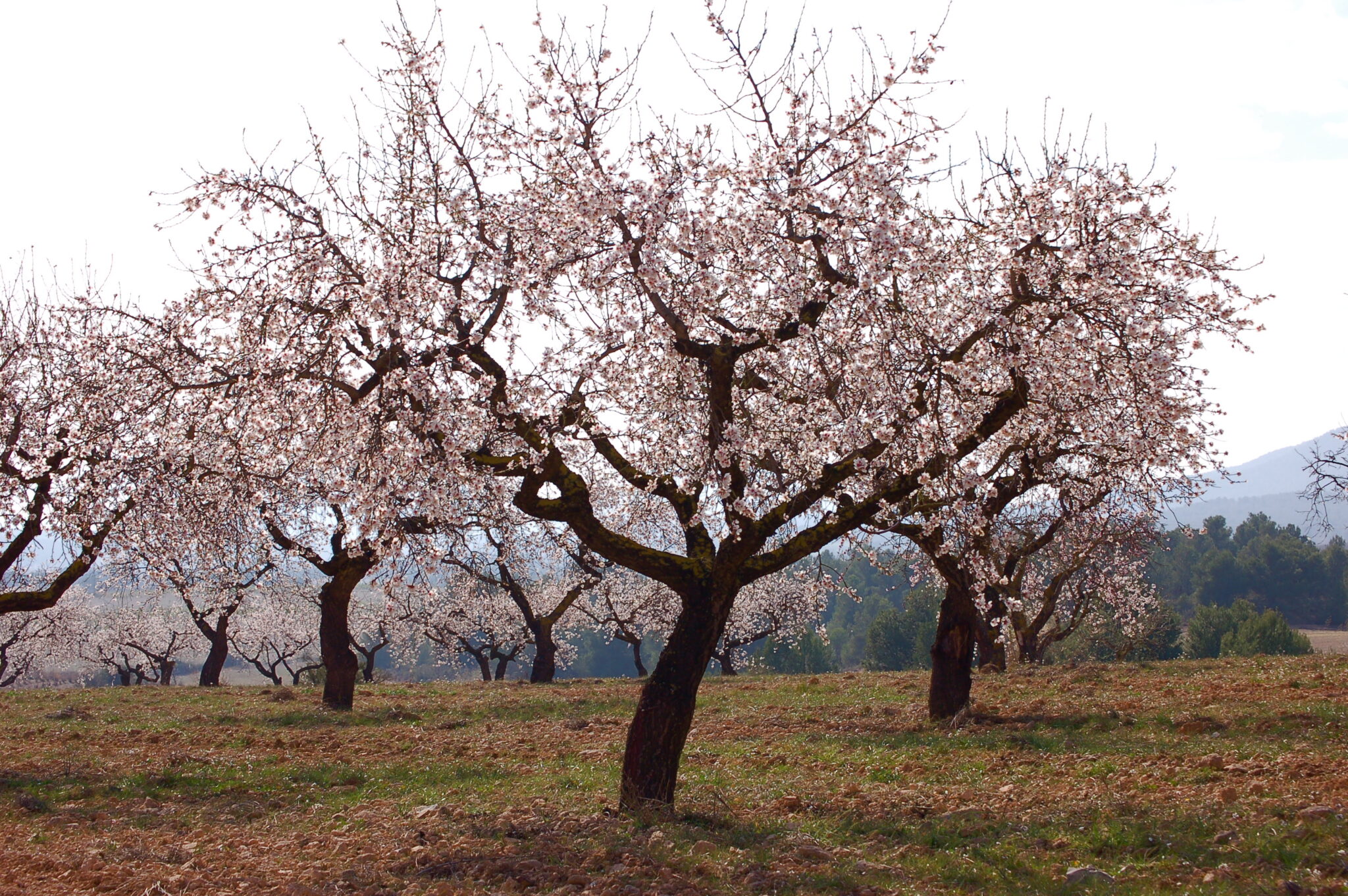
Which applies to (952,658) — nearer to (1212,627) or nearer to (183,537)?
(183,537)

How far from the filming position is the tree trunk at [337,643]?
22.3 meters

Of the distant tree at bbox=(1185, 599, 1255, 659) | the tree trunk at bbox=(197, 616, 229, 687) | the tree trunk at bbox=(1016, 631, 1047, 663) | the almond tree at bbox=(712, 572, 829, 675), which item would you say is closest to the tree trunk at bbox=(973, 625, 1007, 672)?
the tree trunk at bbox=(1016, 631, 1047, 663)

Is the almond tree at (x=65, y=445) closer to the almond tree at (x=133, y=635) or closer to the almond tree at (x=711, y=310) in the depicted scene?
the almond tree at (x=711, y=310)

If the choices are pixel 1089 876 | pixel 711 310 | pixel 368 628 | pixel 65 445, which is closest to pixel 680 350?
pixel 711 310

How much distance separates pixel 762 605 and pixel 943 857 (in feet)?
136

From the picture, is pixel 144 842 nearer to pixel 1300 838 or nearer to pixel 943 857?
pixel 943 857

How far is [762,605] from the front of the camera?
4934cm

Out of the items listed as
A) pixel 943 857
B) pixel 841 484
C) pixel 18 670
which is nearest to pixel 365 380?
pixel 841 484

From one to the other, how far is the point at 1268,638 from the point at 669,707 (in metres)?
62.4

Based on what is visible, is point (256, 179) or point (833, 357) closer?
point (256, 179)

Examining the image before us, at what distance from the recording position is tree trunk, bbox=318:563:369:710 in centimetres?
2228

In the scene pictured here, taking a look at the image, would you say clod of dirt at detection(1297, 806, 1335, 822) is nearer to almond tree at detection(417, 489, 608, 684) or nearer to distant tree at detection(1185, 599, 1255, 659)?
almond tree at detection(417, 489, 608, 684)

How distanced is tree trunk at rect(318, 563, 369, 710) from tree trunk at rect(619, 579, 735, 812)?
13.4 meters

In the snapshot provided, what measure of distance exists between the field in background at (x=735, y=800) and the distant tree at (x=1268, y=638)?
146ft
